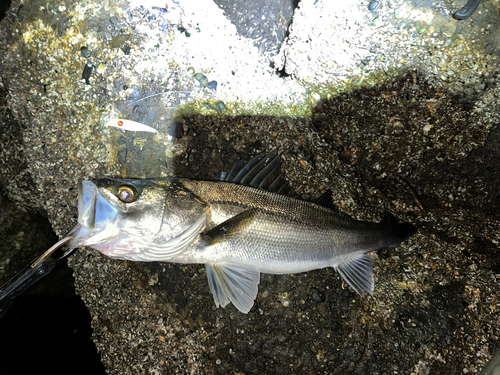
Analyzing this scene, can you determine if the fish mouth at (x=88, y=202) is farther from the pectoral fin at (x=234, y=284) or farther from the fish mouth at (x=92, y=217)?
the pectoral fin at (x=234, y=284)

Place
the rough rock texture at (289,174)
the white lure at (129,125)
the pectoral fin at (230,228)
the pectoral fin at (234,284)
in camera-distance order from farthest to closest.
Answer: the white lure at (129,125), the rough rock texture at (289,174), the pectoral fin at (234,284), the pectoral fin at (230,228)

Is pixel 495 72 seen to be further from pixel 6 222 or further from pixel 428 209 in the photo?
pixel 6 222

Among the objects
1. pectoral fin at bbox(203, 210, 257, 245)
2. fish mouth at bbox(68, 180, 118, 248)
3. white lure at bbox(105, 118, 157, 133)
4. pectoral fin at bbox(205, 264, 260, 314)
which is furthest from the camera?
white lure at bbox(105, 118, 157, 133)

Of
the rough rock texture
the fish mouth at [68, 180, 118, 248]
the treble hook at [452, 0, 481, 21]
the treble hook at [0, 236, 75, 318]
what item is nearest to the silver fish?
the fish mouth at [68, 180, 118, 248]

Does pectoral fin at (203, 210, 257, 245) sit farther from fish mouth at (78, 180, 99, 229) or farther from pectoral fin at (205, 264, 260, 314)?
fish mouth at (78, 180, 99, 229)

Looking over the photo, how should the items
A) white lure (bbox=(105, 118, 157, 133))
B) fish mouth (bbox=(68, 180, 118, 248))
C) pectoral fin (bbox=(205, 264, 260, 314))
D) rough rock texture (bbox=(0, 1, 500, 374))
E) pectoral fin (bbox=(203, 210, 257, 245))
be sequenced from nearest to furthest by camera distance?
fish mouth (bbox=(68, 180, 118, 248)), pectoral fin (bbox=(203, 210, 257, 245)), pectoral fin (bbox=(205, 264, 260, 314)), rough rock texture (bbox=(0, 1, 500, 374)), white lure (bbox=(105, 118, 157, 133))

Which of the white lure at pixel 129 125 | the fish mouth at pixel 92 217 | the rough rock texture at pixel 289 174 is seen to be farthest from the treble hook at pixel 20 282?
the white lure at pixel 129 125
